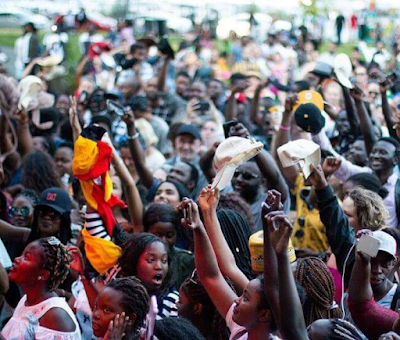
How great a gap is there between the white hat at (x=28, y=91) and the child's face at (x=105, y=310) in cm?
415

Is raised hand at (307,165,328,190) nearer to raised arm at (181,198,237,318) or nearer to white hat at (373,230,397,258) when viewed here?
white hat at (373,230,397,258)

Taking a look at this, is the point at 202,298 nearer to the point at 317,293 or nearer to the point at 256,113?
the point at 317,293

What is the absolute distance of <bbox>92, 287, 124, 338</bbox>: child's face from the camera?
14.2 ft

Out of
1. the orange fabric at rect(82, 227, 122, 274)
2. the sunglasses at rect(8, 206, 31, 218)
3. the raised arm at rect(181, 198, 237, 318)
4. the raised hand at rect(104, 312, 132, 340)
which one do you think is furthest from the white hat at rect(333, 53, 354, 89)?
the raised hand at rect(104, 312, 132, 340)

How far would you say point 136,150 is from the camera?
7.38 m

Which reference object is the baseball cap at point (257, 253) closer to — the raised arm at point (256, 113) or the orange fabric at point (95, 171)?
the orange fabric at point (95, 171)

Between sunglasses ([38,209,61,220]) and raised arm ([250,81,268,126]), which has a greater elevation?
sunglasses ([38,209,61,220])

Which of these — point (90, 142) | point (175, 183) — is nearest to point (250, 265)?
point (90, 142)

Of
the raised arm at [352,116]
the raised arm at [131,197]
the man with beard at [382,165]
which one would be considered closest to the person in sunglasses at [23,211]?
the raised arm at [131,197]

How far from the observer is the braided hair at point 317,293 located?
4.28 meters

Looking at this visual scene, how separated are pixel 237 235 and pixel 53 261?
1112 mm

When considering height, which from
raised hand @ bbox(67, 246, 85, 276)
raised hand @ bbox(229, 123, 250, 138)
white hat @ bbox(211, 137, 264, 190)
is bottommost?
raised hand @ bbox(67, 246, 85, 276)

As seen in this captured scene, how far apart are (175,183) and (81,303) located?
1.84m

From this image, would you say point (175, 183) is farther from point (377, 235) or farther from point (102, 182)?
point (377, 235)
